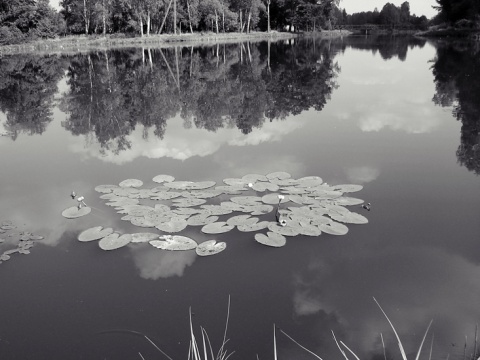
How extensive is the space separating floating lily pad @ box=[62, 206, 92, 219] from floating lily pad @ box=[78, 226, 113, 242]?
0.60m

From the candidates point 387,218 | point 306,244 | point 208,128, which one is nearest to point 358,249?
point 306,244

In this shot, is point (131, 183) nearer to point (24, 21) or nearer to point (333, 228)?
point (333, 228)

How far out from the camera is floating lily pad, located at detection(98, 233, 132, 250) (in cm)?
538

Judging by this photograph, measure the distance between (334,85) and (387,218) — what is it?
13.5 meters

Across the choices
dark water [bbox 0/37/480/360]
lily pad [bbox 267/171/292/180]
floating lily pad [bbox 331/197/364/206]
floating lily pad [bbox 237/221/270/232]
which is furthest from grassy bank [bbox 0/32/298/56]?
floating lily pad [bbox 331/197/364/206]

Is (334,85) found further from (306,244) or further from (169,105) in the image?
(306,244)

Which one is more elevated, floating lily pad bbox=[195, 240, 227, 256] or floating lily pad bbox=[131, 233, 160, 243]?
floating lily pad bbox=[131, 233, 160, 243]

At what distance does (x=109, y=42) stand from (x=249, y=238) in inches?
1835

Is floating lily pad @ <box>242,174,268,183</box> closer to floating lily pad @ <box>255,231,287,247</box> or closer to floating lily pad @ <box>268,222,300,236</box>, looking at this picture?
floating lily pad @ <box>268,222,300,236</box>

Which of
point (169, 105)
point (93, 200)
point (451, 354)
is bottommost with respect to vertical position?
point (451, 354)

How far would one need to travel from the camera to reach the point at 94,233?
18.7 feet

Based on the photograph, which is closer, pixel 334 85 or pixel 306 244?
pixel 306 244

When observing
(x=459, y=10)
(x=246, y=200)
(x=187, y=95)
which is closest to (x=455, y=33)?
(x=459, y=10)

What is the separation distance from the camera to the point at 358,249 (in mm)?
5355
